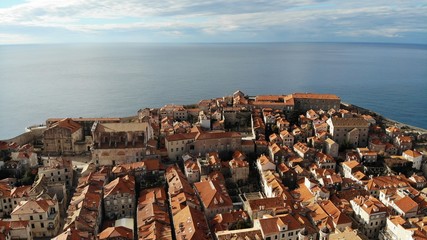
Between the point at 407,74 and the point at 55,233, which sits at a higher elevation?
the point at 407,74

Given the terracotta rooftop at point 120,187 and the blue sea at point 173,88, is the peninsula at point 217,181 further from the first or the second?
the blue sea at point 173,88

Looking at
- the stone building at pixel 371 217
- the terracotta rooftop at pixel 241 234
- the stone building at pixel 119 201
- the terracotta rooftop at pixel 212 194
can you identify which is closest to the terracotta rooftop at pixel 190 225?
the terracotta rooftop at pixel 241 234

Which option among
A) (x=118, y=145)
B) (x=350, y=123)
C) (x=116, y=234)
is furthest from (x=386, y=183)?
(x=118, y=145)

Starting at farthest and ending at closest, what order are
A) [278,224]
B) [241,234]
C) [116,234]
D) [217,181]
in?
[217,181] < [278,224] < [241,234] < [116,234]

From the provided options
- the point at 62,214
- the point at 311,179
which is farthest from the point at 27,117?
the point at 311,179

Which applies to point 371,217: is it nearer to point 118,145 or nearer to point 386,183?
point 386,183

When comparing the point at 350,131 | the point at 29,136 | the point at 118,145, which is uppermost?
the point at 350,131

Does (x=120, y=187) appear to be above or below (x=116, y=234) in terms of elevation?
above

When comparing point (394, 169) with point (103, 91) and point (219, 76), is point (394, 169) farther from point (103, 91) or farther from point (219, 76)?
point (219, 76)
